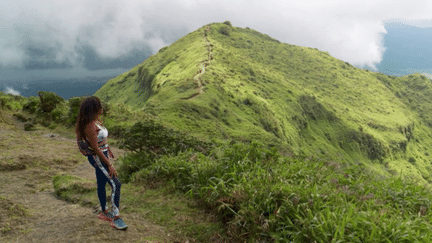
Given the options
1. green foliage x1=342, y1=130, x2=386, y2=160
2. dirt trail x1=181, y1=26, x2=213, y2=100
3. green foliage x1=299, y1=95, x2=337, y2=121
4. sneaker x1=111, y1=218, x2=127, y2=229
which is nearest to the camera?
sneaker x1=111, y1=218, x2=127, y2=229

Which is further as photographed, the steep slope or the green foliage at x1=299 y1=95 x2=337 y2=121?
the green foliage at x1=299 y1=95 x2=337 y2=121

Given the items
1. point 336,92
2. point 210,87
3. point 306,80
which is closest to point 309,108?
point 306,80

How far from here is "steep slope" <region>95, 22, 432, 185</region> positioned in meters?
37.2

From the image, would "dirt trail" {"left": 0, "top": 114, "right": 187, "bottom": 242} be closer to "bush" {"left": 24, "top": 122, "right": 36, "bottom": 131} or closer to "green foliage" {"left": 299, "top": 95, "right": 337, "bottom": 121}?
"bush" {"left": 24, "top": 122, "right": 36, "bottom": 131}

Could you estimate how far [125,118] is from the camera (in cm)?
1889

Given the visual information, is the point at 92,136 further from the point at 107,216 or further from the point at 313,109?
the point at 313,109

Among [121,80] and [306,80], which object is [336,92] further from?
[121,80]

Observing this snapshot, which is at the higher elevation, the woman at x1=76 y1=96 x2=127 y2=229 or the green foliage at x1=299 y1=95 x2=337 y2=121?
the green foliage at x1=299 y1=95 x2=337 y2=121

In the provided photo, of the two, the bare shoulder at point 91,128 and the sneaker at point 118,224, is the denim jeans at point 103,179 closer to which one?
the sneaker at point 118,224

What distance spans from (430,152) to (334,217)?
471 feet

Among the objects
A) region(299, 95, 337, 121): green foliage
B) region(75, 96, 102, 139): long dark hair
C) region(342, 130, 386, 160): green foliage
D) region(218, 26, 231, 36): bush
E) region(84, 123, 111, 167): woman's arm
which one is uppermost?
region(218, 26, 231, 36): bush

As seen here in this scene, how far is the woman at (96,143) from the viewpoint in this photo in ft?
14.9

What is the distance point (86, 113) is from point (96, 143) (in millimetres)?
534

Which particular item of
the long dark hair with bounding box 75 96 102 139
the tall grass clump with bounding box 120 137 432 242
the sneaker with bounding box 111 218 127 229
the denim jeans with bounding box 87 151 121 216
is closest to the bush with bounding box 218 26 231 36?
the tall grass clump with bounding box 120 137 432 242
